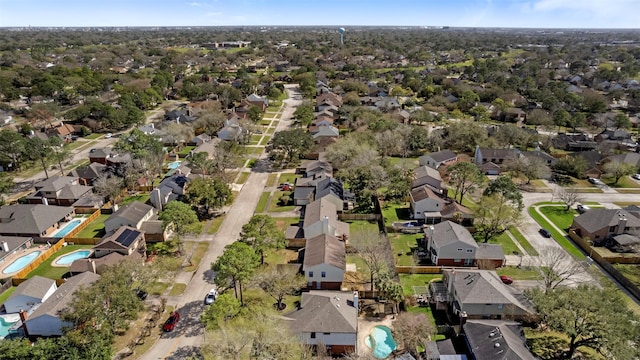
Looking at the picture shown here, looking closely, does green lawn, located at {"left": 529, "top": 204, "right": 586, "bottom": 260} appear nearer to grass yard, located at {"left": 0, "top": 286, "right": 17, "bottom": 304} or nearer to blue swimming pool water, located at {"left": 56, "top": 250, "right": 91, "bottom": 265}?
blue swimming pool water, located at {"left": 56, "top": 250, "right": 91, "bottom": 265}

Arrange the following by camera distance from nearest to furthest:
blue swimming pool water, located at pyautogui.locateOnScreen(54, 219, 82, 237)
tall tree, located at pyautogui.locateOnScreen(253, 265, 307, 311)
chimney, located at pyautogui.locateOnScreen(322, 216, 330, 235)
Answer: tall tree, located at pyautogui.locateOnScreen(253, 265, 307, 311)
chimney, located at pyautogui.locateOnScreen(322, 216, 330, 235)
blue swimming pool water, located at pyautogui.locateOnScreen(54, 219, 82, 237)

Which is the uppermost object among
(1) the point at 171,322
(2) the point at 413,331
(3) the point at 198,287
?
(2) the point at 413,331

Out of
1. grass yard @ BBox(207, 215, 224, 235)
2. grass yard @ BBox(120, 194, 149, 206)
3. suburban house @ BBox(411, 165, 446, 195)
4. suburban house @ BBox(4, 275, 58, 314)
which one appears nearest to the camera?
suburban house @ BBox(4, 275, 58, 314)

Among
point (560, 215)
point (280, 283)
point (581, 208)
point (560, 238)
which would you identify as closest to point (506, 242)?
point (560, 238)

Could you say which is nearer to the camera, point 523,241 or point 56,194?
point 523,241

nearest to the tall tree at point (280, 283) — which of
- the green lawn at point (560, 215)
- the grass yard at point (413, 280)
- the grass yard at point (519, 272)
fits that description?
the grass yard at point (413, 280)

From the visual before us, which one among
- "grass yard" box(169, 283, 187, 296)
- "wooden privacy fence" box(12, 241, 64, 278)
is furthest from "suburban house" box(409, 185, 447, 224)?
"wooden privacy fence" box(12, 241, 64, 278)

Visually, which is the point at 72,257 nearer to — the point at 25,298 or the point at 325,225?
the point at 25,298

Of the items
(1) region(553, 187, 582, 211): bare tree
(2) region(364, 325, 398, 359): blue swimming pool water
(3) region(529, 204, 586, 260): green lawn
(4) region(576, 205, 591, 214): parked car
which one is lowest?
(2) region(364, 325, 398, 359): blue swimming pool water
